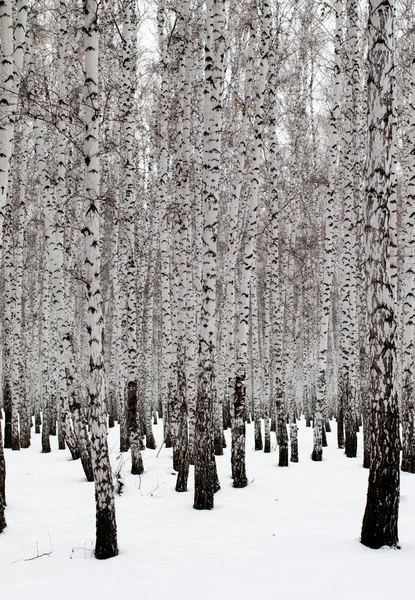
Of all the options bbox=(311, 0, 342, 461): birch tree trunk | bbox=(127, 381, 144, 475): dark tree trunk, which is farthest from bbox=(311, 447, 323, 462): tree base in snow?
bbox=(127, 381, 144, 475): dark tree trunk

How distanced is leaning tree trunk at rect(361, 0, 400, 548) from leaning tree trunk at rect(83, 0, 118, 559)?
2732mm

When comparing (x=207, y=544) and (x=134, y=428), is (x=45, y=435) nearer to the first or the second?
(x=134, y=428)

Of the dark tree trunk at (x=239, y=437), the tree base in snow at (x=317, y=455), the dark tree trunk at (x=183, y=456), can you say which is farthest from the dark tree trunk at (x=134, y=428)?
the tree base in snow at (x=317, y=455)

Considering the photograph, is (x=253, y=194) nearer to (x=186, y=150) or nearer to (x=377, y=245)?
(x=186, y=150)

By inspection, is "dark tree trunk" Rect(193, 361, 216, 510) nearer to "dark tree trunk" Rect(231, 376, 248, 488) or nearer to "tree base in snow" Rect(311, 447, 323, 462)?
"dark tree trunk" Rect(231, 376, 248, 488)

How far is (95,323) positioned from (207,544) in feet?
9.38

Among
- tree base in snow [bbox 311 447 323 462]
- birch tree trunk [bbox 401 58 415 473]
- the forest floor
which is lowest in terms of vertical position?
tree base in snow [bbox 311 447 323 462]

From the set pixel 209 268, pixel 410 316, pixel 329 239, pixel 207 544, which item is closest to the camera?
pixel 207 544

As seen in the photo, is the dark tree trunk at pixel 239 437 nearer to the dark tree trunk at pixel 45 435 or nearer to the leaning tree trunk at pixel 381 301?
the leaning tree trunk at pixel 381 301

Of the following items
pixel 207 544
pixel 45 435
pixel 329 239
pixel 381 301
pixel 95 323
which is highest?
pixel 329 239

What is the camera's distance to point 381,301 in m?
5.14

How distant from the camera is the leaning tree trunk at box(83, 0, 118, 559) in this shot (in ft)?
17.3

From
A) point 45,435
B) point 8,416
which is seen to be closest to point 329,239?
point 45,435

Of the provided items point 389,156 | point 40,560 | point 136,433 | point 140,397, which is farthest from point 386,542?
point 140,397
